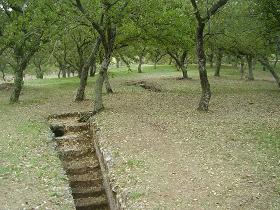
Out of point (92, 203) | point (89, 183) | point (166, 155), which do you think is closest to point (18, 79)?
point (89, 183)

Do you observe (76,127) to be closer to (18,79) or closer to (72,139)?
(72,139)

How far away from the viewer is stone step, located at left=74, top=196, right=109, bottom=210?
1614cm

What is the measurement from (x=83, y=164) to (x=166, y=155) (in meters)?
4.68

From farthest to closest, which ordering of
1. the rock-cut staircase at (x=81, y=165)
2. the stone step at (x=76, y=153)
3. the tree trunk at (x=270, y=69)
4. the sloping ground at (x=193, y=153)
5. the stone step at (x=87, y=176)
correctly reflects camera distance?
1. the tree trunk at (x=270, y=69)
2. the stone step at (x=76, y=153)
3. the stone step at (x=87, y=176)
4. the rock-cut staircase at (x=81, y=165)
5. the sloping ground at (x=193, y=153)

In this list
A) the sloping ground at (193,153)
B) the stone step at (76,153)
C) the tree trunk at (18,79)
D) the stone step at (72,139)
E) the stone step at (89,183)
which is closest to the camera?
the sloping ground at (193,153)

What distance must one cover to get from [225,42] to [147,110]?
1759cm

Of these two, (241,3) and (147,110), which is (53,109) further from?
(241,3)

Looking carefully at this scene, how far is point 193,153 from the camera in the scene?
16.8m

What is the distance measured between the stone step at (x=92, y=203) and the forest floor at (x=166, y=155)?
67.3 inches

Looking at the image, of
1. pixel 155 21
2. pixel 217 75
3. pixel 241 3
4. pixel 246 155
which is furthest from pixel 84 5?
pixel 217 75

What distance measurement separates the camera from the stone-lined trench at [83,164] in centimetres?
1645

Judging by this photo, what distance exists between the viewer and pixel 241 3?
1460 inches

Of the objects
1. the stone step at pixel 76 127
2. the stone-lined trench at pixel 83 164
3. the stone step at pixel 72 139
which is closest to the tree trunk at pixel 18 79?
the stone-lined trench at pixel 83 164

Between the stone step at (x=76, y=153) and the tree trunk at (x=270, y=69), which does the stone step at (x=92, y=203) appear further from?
the tree trunk at (x=270, y=69)
